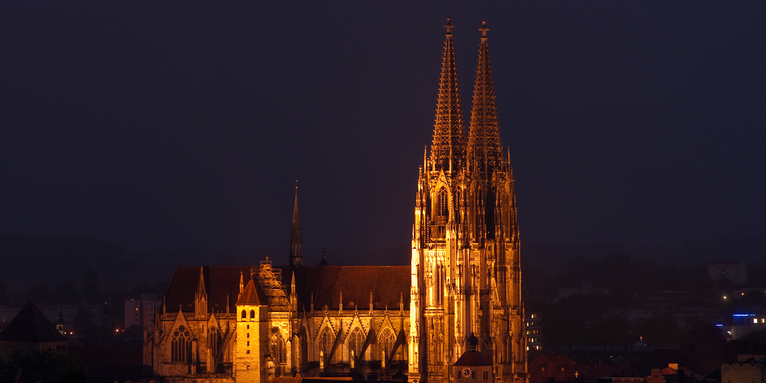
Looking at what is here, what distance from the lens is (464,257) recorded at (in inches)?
4555

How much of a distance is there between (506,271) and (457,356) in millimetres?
7854

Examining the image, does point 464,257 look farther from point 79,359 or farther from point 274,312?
point 79,359

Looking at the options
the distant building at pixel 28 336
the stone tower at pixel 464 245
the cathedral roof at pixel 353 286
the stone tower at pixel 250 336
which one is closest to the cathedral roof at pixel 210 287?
the stone tower at pixel 250 336

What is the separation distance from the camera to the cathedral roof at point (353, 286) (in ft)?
403

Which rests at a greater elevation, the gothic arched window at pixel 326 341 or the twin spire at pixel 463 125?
the twin spire at pixel 463 125

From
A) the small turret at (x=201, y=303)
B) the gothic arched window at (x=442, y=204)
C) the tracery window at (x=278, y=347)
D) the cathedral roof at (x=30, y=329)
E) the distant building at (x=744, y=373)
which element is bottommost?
the distant building at (x=744, y=373)

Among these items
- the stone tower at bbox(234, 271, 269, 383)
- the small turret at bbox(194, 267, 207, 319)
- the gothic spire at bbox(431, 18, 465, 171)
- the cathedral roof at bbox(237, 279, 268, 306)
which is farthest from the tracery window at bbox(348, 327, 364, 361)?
the gothic spire at bbox(431, 18, 465, 171)

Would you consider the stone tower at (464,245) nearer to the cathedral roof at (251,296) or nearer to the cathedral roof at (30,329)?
the cathedral roof at (251,296)

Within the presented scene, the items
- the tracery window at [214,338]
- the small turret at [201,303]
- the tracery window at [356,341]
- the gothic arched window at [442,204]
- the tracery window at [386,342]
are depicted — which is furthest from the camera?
the small turret at [201,303]

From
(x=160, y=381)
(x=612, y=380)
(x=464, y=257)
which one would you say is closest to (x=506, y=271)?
(x=464, y=257)

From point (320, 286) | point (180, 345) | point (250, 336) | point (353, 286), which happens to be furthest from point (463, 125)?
point (180, 345)

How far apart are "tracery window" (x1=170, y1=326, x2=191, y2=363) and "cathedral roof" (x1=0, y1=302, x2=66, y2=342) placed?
8.79m

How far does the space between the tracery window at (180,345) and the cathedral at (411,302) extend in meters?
0.07

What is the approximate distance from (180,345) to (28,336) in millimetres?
11156
